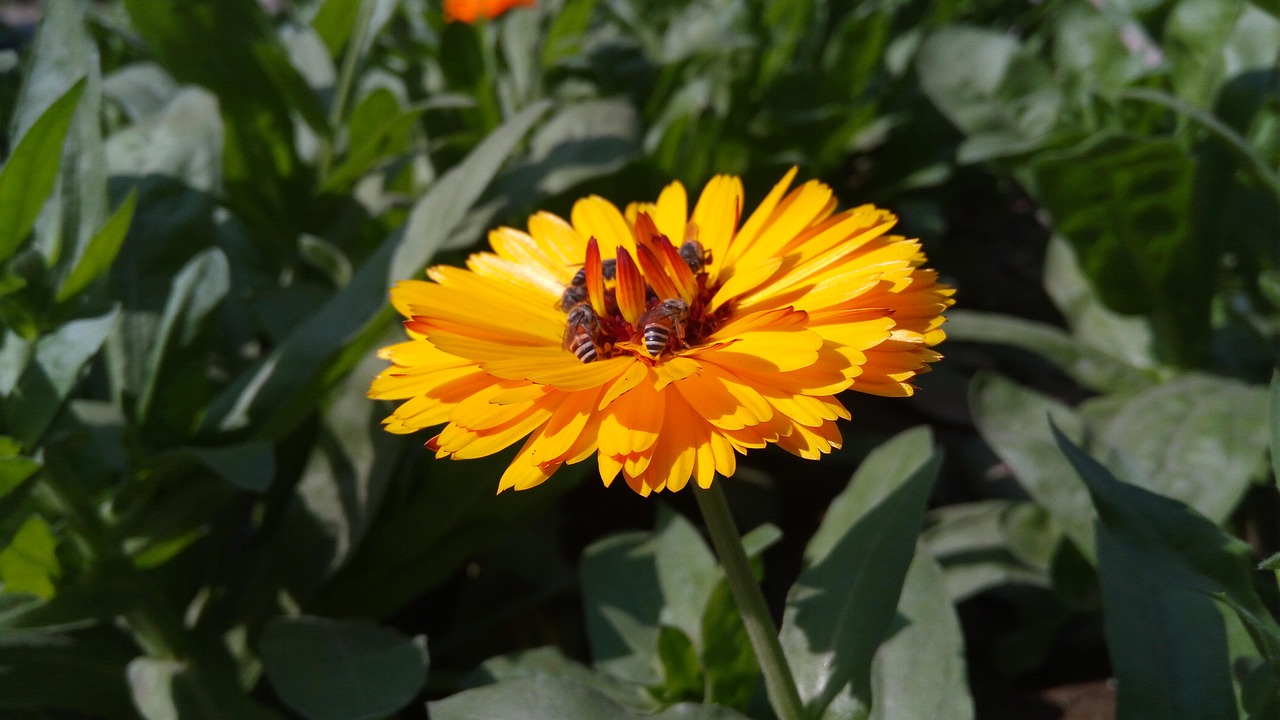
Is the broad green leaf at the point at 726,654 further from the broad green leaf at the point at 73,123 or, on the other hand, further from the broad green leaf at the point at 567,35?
the broad green leaf at the point at 567,35

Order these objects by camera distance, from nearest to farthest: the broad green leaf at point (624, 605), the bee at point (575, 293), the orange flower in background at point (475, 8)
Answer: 1. the bee at point (575, 293)
2. the broad green leaf at point (624, 605)
3. the orange flower in background at point (475, 8)

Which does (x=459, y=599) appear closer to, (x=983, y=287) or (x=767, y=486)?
(x=767, y=486)

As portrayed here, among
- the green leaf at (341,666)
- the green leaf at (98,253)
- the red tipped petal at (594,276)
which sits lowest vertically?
the green leaf at (341,666)

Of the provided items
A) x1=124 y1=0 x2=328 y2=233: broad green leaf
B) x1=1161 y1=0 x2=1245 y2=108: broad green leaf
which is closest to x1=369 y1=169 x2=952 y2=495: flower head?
x1=124 y1=0 x2=328 y2=233: broad green leaf

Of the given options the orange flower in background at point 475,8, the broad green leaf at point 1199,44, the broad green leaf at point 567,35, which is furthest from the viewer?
the orange flower in background at point 475,8

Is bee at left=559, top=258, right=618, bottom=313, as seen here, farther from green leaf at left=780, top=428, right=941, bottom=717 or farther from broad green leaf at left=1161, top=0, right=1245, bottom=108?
broad green leaf at left=1161, top=0, right=1245, bottom=108

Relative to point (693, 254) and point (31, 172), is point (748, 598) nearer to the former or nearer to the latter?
point (693, 254)

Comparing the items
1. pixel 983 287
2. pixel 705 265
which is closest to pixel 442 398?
pixel 705 265

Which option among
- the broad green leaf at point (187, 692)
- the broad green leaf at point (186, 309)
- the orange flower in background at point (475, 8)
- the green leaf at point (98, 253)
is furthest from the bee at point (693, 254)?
the orange flower in background at point (475, 8)

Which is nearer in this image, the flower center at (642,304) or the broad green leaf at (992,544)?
the flower center at (642,304)
